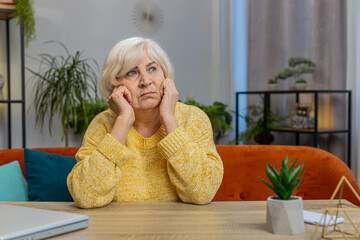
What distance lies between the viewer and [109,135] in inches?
64.1

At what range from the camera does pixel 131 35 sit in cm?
498

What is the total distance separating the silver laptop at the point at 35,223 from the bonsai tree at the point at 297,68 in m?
3.25

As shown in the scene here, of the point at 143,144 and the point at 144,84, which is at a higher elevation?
the point at 144,84

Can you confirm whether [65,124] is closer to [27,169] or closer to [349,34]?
[27,169]

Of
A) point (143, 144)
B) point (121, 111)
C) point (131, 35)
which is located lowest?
point (143, 144)

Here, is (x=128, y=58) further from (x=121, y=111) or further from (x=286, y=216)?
(x=286, y=216)

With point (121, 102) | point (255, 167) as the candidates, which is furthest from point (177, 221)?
point (255, 167)

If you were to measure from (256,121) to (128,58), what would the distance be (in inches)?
127

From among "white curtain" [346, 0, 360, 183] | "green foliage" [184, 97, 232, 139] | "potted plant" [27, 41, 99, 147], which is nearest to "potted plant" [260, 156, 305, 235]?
"white curtain" [346, 0, 360, 183]

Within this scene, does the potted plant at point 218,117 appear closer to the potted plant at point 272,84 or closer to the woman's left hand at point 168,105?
the potted plant at point 272,84

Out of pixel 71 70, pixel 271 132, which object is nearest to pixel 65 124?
pixel 71 70

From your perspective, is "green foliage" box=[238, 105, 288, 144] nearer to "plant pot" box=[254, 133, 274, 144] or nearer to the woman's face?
"plant pot" box=[254, 133, 274, 144]

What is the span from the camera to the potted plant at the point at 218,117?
467 centimetres

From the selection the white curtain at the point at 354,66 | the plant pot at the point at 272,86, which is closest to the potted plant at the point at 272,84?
the plant pot at the point at 272,86
